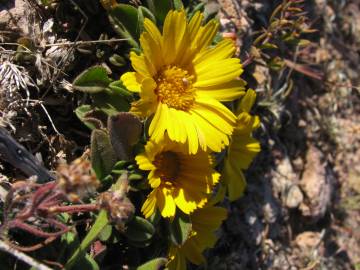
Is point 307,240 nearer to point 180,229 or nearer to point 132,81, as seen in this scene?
point 180,229

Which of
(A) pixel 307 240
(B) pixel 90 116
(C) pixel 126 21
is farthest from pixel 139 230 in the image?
(A) pixel 307 240

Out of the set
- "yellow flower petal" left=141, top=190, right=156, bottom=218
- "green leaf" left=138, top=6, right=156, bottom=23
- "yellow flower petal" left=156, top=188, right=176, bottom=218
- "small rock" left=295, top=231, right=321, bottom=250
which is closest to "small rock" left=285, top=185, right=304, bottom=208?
"small rock" left=295, top=231, right=321, bottom=250

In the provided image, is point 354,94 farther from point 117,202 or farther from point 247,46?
point 117,202

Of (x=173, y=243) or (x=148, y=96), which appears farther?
(x=173, y=243)

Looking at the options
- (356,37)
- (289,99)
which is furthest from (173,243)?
(356,37)

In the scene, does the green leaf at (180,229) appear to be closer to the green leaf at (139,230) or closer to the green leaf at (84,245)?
the green leaf at (139,230)
